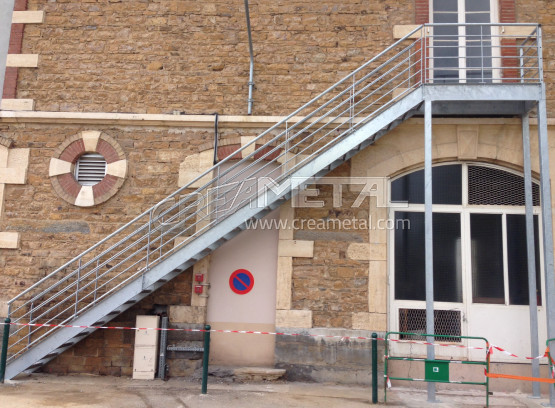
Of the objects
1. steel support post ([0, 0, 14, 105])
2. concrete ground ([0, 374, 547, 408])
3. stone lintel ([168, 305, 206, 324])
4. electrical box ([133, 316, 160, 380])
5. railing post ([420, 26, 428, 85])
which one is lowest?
concrete ground ([0, 374, 547, 408])

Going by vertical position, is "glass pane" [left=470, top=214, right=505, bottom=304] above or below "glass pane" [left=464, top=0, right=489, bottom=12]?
below

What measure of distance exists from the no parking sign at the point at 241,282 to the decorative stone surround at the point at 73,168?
2360 millimetres

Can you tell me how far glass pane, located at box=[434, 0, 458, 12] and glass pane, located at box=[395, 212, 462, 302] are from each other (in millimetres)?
3402

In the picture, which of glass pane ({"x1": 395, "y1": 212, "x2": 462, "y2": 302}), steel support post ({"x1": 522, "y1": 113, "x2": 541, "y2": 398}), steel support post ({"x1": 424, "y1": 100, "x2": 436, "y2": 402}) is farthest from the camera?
glass pane ({"x1": 395, "y1": 212, "x2": 462, "y2": 302})

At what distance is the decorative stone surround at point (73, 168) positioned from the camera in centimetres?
793

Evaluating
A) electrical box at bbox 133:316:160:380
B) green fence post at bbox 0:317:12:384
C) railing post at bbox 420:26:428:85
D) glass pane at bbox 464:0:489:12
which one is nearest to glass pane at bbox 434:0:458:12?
glass pane at bbox 464:0:489:12

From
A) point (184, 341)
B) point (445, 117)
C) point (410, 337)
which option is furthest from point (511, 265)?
point (184, 341)

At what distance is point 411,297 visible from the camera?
7539 mm

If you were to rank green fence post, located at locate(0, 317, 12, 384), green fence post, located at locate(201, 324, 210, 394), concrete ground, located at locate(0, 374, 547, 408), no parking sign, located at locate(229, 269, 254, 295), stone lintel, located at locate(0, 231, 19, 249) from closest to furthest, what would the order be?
1. concrete ground, located at locate(0, 374, 547, 408)
2. green fence post, located at locate(201, 324, 210, 394)
3. green fence post, located at locate(0, 317, 12, 384)
4. no parking sign, located at locate(229, 269, 254, 295)
5. stone lintel, located at locate(0, 231, 19, 249)

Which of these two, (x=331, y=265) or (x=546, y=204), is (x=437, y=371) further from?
(x=546, y=204)

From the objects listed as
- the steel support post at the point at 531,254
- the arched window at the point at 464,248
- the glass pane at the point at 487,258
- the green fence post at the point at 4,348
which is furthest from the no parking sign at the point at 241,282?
the steel support post at the point at 531,254

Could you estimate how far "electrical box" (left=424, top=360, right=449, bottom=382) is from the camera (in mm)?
6094

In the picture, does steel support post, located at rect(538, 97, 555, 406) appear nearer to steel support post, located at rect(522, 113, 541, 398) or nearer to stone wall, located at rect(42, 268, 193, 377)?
steel support post, located at rect(522, 113, 541, 398)

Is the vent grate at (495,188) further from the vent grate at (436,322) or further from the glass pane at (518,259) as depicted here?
the vent grate at (436,322)
